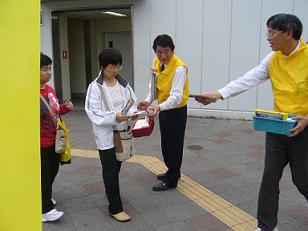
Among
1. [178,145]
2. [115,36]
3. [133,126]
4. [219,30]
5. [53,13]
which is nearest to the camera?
[133,126]

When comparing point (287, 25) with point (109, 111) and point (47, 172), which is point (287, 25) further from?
point (47, 172)

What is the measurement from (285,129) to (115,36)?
28.9 ft

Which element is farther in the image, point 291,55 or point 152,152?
point 152,152

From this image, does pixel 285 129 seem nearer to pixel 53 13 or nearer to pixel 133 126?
pixel 133 126

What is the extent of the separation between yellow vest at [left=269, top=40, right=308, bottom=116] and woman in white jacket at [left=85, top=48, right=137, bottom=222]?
52.0 inches

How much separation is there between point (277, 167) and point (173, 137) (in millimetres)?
1389

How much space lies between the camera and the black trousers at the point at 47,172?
10.7 feet

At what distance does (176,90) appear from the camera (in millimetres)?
3682

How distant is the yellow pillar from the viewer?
1.50 meters

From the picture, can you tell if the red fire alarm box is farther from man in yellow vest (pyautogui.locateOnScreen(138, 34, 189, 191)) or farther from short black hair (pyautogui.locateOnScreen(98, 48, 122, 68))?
short black hair (pyautogui.locateOnScreen(98, 48, 122, 68))

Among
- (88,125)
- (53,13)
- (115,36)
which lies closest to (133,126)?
(88,125)

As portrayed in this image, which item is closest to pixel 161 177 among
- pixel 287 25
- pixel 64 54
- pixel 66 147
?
pixel 66 147

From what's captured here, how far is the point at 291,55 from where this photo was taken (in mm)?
2650

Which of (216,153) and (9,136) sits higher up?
(9,136)
